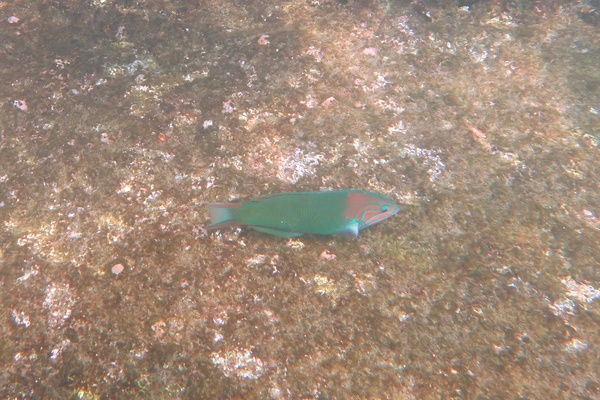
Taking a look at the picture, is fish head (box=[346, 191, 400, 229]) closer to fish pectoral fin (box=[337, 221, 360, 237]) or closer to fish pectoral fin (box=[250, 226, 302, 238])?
fish pectoral fin (box=[337, 221, 360, 237])

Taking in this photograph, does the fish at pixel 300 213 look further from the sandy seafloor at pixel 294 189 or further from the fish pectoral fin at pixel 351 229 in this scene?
the sandy seafloor at pixel 294 189

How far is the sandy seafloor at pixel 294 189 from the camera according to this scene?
2275 mm

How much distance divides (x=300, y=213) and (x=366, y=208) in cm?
48

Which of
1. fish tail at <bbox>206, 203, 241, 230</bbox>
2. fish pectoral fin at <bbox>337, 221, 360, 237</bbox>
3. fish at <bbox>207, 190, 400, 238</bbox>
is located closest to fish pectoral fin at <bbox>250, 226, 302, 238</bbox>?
fish at <bbox>207, 190, 400, 238</bbox>

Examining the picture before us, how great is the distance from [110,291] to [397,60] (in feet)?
12.1

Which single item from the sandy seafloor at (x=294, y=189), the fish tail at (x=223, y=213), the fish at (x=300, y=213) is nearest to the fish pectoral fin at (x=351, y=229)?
the fish at (x=300, y=213)

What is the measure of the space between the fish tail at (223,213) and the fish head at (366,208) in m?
0.80

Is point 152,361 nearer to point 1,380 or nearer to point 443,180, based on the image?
point 1,380

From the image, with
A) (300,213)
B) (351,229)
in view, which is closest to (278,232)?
(300,213)

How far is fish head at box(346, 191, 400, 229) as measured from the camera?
2.48 m

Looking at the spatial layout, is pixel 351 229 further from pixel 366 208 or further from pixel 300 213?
pixel 300 213

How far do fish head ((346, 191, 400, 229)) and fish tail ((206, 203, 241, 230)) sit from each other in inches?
31.5

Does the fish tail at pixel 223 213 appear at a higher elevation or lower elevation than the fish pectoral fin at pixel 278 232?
higher

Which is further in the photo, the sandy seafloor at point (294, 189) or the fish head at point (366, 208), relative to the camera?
the fish head at point (366, 208)
